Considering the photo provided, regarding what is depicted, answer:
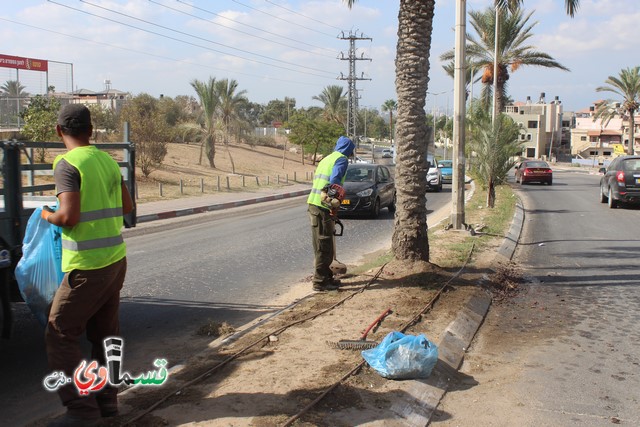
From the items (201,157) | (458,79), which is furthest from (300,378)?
(201,157)

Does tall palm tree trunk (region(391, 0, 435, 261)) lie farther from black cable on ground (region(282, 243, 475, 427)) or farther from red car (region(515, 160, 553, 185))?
red car (region(515, 160, 553, 185))

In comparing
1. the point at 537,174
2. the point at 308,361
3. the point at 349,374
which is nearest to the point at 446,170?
the point at 537,174

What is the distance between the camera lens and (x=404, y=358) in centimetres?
468

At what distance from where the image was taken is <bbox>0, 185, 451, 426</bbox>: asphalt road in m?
5.11

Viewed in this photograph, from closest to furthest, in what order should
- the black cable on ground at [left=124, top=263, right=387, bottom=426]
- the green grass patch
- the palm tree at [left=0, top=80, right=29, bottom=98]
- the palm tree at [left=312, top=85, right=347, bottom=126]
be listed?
the black cable on ground at [left=124, top=263, right=387, bottom=426] → the green grass patch → the palm tree at [left=0, top=80, right=29, bottom=98] → the palm tree at [left=312, top=85, right=347, bottom=126]

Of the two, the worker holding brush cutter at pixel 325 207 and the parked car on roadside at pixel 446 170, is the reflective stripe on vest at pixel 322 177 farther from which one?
the parked car on roadside at pixel 446 170

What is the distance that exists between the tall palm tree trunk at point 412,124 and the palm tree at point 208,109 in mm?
28659

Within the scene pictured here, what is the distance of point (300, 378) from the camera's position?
4605mm

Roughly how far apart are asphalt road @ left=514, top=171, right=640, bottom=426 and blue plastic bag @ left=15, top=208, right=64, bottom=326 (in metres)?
3.47

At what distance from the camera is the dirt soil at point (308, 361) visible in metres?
3.99

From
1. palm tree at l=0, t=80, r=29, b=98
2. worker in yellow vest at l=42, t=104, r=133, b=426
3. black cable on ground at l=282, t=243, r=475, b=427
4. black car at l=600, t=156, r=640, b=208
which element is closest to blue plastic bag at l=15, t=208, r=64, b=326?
worker in yellow vest at l=42, t=104, r=133, b=426

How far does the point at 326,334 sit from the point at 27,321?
3.19 m

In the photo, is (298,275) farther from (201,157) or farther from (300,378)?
(201,157)

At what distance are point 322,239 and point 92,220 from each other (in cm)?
411
